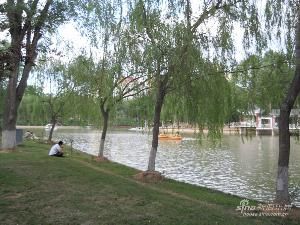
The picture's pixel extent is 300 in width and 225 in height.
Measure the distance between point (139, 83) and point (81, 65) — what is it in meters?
4.15

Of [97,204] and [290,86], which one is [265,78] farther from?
[97,204]

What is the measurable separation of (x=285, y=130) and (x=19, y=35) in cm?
867

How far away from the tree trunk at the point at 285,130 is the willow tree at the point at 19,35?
5.02 meters

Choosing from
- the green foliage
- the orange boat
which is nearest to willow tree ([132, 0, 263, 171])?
the green foliage

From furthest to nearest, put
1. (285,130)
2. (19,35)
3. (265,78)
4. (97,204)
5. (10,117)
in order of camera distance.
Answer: (10,117) → (19,35) → (265,78) → (285,130) → (97,204)

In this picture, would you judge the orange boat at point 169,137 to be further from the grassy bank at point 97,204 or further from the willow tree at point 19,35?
the grassy bank at point 97,204

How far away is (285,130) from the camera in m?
8.05

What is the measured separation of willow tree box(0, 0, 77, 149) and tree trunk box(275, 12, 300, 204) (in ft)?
16.5

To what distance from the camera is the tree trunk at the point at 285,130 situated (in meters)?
7.95

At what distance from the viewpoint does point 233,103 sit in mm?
12562

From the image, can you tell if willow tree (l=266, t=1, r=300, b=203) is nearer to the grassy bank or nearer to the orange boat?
the grassy bank

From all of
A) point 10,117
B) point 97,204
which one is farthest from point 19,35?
point 97,204

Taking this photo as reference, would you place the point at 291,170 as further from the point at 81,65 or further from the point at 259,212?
the point at 259,212

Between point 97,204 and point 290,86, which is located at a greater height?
point 290,86
